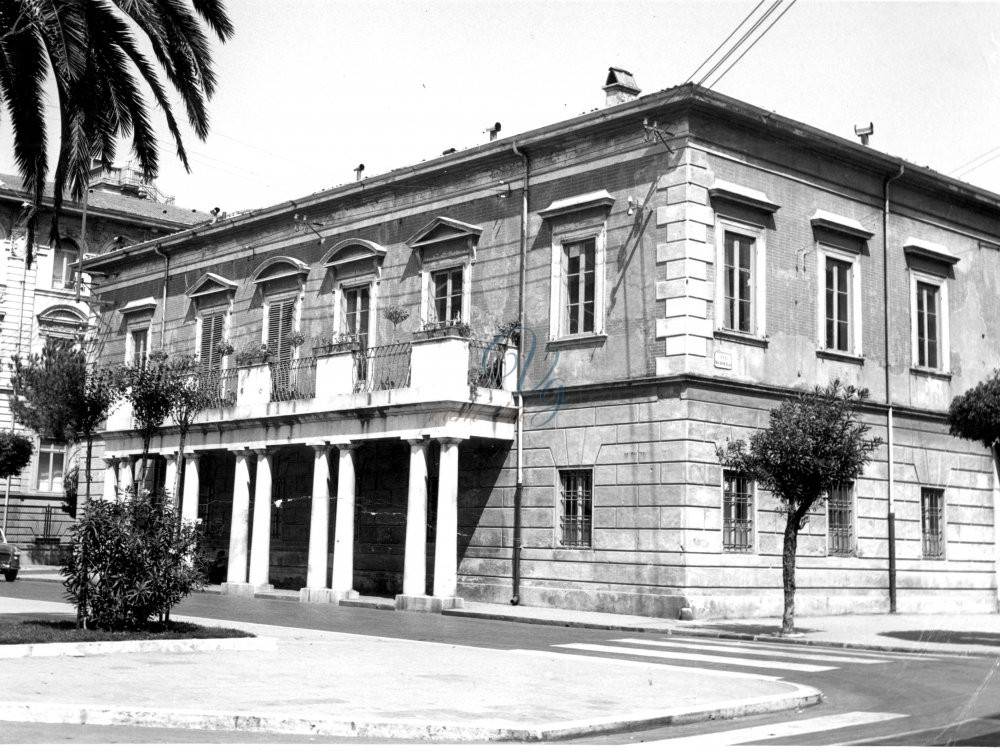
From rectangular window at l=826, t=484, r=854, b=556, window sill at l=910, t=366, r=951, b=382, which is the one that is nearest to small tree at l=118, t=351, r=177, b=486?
rectangular window at l=826, t=484, r=854, b=556

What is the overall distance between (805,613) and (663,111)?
10396 millimetres

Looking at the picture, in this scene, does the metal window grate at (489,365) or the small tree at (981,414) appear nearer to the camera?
the small tree at (981,414)

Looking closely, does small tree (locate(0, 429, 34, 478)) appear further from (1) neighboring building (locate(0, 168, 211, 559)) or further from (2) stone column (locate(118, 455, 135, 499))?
(2) stone column (locate(118, 455, 135, 499))

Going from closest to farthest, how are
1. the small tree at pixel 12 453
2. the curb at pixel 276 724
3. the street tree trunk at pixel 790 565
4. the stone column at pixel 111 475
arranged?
the curb at pixel 276 724
the street tree trunk at pixel 790 565
the stone column at pixel 111 475
the small tree at pixel 12 453

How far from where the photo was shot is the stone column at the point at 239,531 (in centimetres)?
3075

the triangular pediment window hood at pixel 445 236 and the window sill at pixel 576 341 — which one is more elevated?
the triangular pediment window hood at pixel 445 236

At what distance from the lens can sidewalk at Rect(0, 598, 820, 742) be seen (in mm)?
9430

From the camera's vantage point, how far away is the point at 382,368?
29.4m

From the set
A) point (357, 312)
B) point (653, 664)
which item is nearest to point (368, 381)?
point (357, 312)

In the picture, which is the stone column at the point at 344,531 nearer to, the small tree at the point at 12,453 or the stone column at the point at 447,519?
the stone column at the point at 447,519

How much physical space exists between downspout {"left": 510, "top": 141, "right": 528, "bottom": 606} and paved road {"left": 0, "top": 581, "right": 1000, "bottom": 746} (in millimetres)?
2717

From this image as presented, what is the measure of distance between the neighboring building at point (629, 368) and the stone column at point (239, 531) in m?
0.06

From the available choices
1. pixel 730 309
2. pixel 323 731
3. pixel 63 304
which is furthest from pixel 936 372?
pixel 63 304

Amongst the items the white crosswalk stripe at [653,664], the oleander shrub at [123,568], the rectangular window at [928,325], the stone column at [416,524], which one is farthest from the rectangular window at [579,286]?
the oleander shrub at [123,568]
